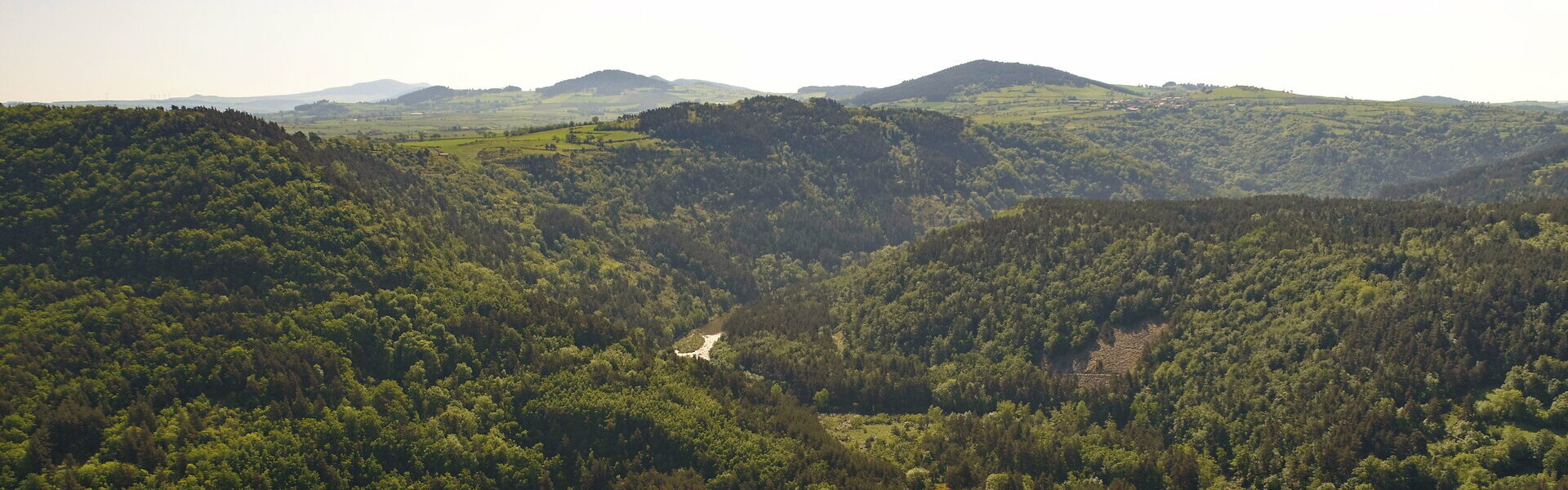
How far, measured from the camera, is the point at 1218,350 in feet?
466

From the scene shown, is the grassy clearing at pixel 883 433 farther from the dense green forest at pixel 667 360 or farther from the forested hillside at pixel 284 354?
the forested hillside at pixel 284 354

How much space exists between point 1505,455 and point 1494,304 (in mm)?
27045

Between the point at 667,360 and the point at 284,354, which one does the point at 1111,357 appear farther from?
the point at 284,354

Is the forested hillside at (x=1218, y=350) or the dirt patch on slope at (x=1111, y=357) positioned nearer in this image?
the forested hillside at (x=1218, y=350)

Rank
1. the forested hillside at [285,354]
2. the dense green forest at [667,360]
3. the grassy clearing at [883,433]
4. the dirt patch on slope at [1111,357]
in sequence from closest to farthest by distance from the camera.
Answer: the forested hillside at [285,354] → the dense green forest at [667,360] → the grassy clearing at [883,433] → the dirt patch on slope at [1111,357]

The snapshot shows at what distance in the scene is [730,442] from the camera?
12781 cm

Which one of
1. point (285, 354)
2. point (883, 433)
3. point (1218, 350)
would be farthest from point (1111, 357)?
point (285, 354)

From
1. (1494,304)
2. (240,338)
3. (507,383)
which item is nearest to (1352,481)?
(1494,304)

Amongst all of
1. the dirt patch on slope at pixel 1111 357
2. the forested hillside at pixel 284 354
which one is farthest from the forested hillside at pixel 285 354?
the dirt patch on slope at pixel 1111 357

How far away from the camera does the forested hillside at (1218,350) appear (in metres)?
110

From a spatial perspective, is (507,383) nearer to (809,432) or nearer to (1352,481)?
(809,432)

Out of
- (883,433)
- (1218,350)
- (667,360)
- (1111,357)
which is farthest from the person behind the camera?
(1111,357)

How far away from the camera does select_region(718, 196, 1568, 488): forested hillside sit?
110 m

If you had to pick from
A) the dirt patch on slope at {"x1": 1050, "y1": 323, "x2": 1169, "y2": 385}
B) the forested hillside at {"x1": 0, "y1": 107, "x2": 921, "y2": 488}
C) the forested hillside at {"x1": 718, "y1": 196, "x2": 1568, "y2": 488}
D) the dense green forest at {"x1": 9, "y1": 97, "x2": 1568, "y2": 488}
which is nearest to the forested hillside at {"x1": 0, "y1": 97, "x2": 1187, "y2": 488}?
the forested hillside at {"x1": 0, "y1": 107, "x2": 921, "y2": 488}
